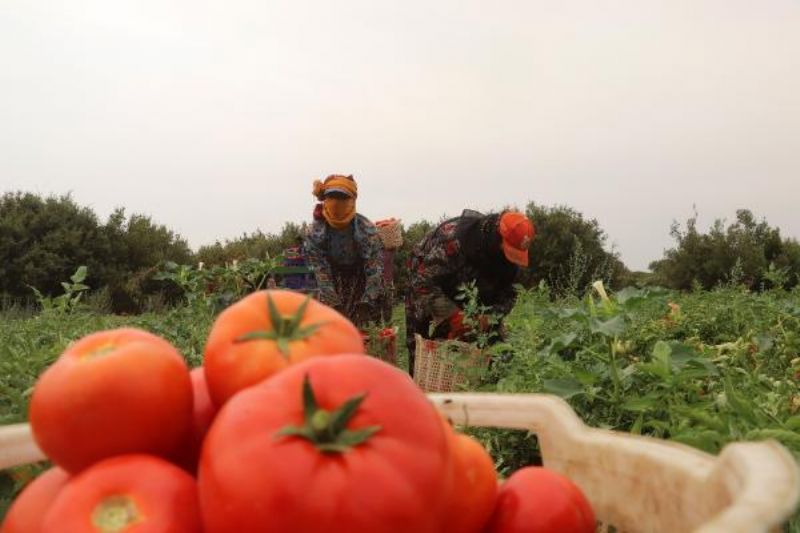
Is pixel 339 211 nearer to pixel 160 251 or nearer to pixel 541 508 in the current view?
pixel 541 508

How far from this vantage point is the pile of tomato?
2.49 feet

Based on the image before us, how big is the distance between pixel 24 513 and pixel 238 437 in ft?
1.29

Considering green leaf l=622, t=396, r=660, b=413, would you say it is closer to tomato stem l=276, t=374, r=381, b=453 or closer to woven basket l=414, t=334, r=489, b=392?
tomato stem l=276, t=374, r=381, b=453

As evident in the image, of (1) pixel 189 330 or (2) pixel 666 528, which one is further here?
(1) pixel 189 330

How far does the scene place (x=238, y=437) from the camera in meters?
0.80

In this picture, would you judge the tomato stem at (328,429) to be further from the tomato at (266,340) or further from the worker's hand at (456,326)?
the worker's hand at (456,326)

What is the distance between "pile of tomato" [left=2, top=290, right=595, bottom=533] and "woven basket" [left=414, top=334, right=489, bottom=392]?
2535 mm

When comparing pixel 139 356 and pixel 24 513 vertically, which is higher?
pixel 139 356

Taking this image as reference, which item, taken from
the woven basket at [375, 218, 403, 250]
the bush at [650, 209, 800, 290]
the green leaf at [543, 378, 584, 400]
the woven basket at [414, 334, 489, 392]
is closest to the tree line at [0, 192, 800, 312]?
the bush at [650, 209, 800, 290]

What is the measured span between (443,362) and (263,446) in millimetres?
3553

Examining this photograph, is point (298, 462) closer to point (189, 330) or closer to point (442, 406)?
point (442, 406)

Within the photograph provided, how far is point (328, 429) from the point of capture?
79cm

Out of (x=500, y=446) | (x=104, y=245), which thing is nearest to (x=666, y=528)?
(x=500, y=446)

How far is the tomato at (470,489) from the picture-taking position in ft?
3.04
